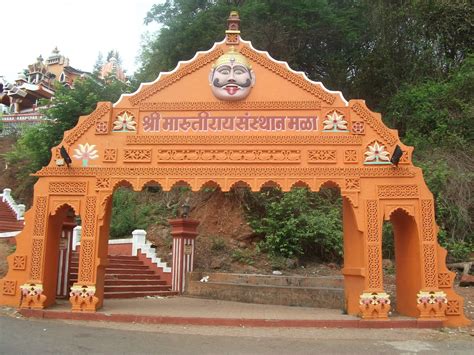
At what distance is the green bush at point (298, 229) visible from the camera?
13875 mm

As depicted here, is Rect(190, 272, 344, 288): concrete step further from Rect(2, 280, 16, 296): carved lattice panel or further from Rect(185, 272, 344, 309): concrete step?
Rect(2, 280, 16, 296): carved lattice panel

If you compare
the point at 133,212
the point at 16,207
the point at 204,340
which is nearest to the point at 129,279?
the point at 133,212

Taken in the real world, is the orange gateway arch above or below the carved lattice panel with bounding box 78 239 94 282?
above

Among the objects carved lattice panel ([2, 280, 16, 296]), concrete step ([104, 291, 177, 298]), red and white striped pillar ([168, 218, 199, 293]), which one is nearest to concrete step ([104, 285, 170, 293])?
concrete step ([104, 291, 177, 298])

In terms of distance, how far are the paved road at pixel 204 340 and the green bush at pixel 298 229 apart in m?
6.40

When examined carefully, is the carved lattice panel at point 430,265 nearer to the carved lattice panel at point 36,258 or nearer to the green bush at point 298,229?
the green bush at point 298,229

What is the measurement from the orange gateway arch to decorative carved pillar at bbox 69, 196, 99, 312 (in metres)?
0.02

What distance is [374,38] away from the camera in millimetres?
20953

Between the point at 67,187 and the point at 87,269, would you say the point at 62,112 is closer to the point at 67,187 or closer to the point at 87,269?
the point at 67,187

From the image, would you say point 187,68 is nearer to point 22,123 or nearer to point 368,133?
point 368,133

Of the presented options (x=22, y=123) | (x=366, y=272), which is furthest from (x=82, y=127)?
(x=22, y=123)

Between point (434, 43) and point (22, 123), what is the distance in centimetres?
3173

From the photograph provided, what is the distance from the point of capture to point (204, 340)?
6695 mm

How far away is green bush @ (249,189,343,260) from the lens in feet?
45.5
